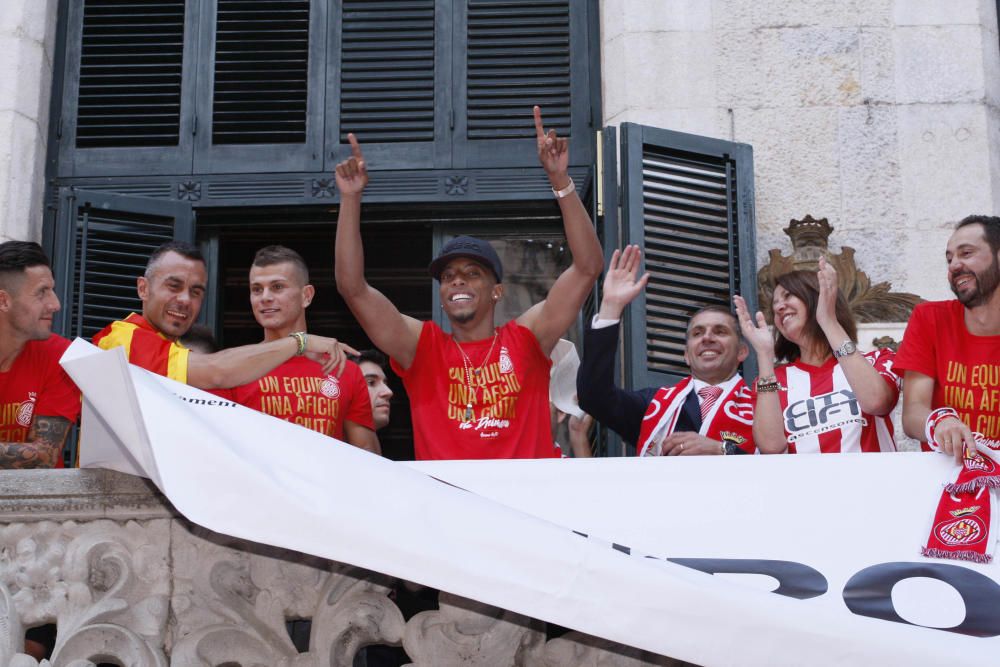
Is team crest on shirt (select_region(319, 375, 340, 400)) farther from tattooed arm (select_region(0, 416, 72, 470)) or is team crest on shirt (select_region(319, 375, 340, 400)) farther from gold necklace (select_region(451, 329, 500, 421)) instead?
tattooed arm (select_region(0, 416, 72, 470))

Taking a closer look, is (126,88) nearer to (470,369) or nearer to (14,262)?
(14,262)

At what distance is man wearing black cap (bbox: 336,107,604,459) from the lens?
5625 mm

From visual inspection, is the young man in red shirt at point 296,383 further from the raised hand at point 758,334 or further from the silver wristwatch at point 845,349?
the silver wristwatch at point 845,349

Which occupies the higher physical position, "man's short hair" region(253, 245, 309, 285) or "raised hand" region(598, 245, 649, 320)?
"man's short hair" region(253, 245, 309, 285)

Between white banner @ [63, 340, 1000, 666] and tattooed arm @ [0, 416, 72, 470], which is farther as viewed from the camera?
tattooed arm @ [0, 416, 72, 470]

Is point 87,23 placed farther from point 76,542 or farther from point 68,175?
point 76,542

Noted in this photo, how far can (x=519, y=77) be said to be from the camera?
27.8 feet

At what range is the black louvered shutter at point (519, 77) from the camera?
27.4 feet

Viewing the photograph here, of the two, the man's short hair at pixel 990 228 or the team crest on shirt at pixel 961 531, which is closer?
the team crest on shirt at pixel 961 531

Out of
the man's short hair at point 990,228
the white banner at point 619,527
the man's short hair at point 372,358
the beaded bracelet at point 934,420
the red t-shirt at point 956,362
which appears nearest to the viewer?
the white banner at point 619,527

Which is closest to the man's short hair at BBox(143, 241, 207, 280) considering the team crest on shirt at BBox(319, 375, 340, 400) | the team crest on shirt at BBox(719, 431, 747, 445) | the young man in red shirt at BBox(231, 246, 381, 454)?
the young man in red shirt at BBox(231, 246, 381, 454)

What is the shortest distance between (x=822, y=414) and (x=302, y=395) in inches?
80.8

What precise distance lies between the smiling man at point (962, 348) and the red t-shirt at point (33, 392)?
10.6 feet

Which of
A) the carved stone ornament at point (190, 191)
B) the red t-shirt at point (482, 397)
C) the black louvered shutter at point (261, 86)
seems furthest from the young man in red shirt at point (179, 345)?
the black louvered shutter at point (261, 86)
